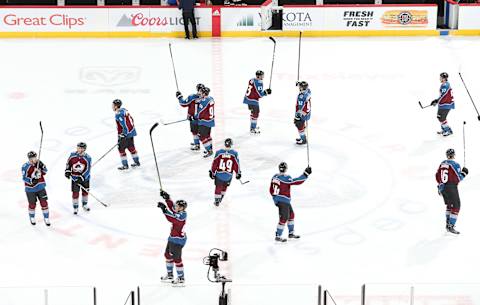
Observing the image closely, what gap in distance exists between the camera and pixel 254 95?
51.0ft

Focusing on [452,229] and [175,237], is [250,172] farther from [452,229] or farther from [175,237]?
[175,237]

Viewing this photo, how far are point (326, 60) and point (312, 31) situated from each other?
1.72 metres

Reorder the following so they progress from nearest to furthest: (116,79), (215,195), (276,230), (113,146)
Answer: (276,230), (215,195), (113,146), (116,79)

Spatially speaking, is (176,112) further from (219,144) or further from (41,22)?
(41,22)

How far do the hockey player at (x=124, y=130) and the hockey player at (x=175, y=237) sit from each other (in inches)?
134

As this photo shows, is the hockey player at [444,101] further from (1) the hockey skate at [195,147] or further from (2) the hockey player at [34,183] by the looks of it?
(2) the hockey player at [34,183]

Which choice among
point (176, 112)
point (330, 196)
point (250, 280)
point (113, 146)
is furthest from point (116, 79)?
point (250, 280)

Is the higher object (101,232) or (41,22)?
(41,22)

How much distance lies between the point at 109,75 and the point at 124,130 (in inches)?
190

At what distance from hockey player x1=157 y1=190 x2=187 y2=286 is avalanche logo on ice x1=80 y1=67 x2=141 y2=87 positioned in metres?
7.82

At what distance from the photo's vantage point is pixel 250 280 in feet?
36.9

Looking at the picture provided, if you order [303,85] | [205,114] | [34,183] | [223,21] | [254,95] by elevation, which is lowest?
[34,183]

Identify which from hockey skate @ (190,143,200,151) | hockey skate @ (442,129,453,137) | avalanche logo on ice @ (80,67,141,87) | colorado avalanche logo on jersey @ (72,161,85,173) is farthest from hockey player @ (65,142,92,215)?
hockey skate @ (442,129,453,137)

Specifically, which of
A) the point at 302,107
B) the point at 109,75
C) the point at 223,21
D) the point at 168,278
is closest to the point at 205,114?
the point at 302,107
